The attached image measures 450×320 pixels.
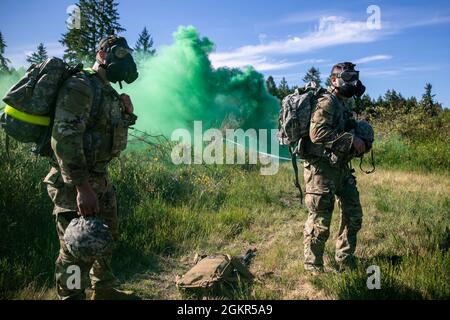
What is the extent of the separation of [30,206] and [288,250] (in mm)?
3263

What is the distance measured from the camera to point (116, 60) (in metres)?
3.40

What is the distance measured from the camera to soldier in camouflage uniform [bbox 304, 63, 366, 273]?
418 centimetres

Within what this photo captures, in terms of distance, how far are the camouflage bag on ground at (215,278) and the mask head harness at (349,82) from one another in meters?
2.17

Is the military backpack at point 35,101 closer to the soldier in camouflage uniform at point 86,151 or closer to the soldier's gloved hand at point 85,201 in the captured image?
the soldier in camouflage uniform at point 86,151

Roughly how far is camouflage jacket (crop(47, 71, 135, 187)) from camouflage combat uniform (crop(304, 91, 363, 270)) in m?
1.98

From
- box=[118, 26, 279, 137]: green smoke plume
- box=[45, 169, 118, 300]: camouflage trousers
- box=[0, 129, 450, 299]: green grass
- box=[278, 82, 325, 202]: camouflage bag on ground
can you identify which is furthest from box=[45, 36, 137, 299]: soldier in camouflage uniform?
box=[118, 26, 279, 137]: green smoke plume

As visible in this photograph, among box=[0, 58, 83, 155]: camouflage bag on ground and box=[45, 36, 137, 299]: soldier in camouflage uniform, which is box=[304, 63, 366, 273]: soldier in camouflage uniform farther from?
box=[0, 58, 83, 155]: camouflage bag on ground

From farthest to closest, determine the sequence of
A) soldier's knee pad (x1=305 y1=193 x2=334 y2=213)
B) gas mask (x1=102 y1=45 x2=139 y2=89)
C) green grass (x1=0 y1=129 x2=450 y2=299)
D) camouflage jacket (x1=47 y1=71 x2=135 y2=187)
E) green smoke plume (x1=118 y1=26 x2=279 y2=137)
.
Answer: green smoke plume (x1=118 y1=26 x2=279 y2=137) < soldier's knee pad (x1=305 y1=193 x2=334 y2=213) < green grass (x1=0 y1=129 x2=450 y2=299) < gas mask (x1=102 y1=45 x2=139 y2=89) < camouflage jacket (x1=47 y1=71 x2=135 y2=187)

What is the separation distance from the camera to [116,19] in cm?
3173

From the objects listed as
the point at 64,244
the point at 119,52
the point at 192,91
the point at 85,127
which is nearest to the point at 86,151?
the point at 85,127

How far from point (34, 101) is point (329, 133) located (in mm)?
2740
